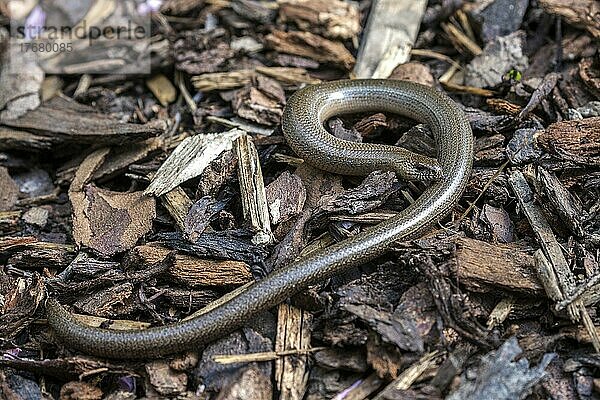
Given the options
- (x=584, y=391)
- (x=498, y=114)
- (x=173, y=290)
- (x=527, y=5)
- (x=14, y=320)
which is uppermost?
(x=527, y=5)

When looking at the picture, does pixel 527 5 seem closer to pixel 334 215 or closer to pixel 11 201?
pixel 334 215

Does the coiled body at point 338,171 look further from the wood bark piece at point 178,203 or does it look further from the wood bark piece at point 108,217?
the wood bark piece at point 178,203

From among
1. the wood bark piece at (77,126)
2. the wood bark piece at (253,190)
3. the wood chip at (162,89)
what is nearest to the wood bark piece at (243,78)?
the wood chip at (162,89)

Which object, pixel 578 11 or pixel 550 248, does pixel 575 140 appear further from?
pixel 578 11

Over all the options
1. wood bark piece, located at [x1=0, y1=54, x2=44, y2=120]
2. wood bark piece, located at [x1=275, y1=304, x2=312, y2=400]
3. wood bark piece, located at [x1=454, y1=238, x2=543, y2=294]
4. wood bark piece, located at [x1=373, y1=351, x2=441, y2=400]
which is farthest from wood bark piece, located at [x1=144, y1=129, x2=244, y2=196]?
wood bark piece, located at [x1=373, y1=351, x2=441, y2=400]

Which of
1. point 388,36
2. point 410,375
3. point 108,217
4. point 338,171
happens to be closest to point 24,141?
point 108,217

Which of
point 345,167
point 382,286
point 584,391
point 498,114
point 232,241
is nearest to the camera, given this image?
point 584,391

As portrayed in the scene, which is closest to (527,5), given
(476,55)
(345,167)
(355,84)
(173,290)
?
(476,55)
